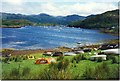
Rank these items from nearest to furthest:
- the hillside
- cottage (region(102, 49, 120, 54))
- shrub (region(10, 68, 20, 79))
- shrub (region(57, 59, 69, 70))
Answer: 1. shrub (region(10, 68, 20, 79))
2. shrub (region(57, 59, 69, 70))
3. cottage (region(102, 49, 120, 54))
4. the hillside

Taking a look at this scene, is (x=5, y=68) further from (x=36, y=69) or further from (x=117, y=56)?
(x=117, y=56)

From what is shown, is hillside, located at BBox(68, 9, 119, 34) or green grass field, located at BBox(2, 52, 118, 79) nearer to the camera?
green grass field, located at BBox(2, 52, 118, 79)

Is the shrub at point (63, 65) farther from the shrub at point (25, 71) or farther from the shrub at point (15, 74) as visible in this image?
the shrub at point (15, 74)

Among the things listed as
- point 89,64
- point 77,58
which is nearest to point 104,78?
point 89,64

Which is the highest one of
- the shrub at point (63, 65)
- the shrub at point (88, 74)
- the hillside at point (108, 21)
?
the hillside at point (108, 21)

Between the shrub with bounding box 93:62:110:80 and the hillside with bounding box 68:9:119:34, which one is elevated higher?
the hillside with bounding box 68:9:119:34

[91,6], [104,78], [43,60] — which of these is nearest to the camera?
[104,78]

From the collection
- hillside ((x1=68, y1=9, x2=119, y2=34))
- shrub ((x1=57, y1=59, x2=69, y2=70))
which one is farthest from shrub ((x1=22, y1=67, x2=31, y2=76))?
hillside ((x1=68, y1=9, x2=119, y2=34))

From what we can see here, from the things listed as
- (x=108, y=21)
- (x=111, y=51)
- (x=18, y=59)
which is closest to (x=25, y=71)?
(x=18, y=59)

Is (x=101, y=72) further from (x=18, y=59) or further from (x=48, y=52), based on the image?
(x=18, y=59)

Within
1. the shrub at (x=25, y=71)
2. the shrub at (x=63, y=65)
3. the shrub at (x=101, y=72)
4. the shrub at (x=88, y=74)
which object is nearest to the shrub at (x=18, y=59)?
the shrub at (x=25, y=71)

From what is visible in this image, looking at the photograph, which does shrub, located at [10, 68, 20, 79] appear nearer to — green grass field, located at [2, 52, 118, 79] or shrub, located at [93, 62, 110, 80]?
green grass field, located at [2, 52, 118, 79]
